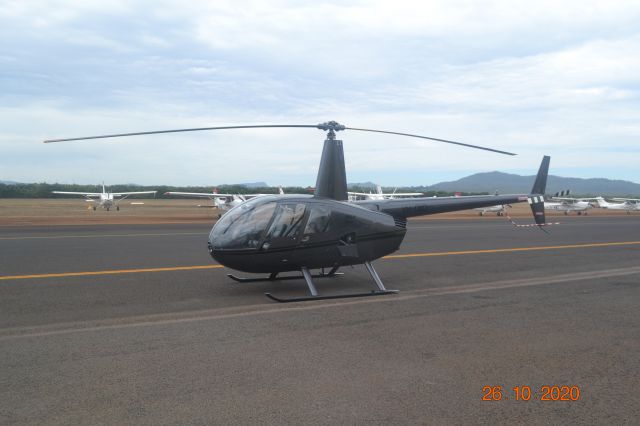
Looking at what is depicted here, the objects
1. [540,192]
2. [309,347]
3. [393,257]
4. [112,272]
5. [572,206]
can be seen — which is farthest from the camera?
[572,206]

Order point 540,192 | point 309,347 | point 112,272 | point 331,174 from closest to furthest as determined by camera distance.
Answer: point 309,347
point 331,174
point 112,272
point 540,192

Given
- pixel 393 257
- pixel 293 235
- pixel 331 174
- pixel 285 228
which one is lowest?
pixel 393 257

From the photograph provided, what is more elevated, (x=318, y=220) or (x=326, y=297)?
(x=318, y=220)

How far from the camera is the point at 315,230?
9656 mm

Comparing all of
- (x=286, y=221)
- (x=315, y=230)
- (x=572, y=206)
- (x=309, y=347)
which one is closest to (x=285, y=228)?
(x=286, y=221)

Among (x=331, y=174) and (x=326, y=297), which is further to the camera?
(x=331, y=174)

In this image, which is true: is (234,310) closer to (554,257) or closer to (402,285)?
(402,285)

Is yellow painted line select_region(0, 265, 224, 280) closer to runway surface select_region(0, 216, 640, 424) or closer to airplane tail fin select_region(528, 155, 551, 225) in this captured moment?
runway surface select_region(0, 216, 640, 424)

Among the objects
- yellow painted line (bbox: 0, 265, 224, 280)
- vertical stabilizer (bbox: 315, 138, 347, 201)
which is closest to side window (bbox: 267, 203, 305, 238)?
vertical stabilizer (bbox: 315, 138, 347, 201)

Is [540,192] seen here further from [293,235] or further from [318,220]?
[293,235]

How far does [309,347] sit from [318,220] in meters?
3.61

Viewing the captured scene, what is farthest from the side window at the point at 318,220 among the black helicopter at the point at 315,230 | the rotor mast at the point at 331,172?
the rotor mast at the point at 331,172

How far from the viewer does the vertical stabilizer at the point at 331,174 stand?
34.3 feet

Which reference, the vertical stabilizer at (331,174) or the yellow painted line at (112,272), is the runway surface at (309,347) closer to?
the yellow painted line at (112,272)
